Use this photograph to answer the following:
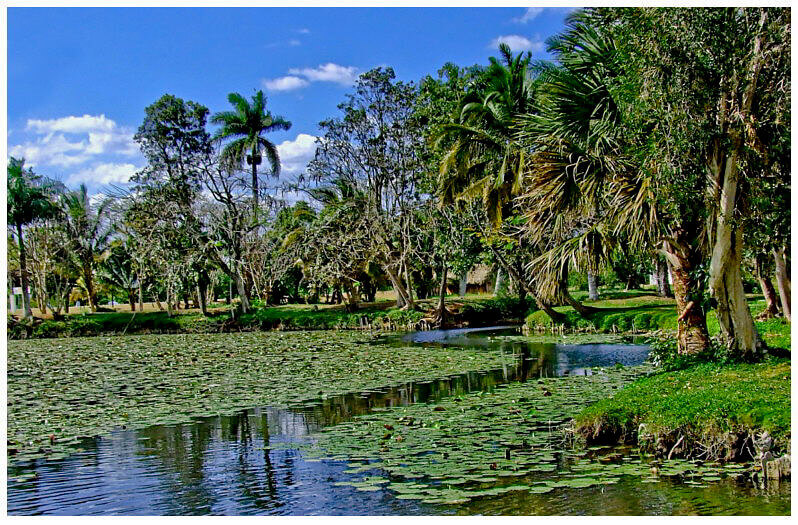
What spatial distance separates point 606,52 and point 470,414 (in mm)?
7019

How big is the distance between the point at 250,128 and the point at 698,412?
32.8m

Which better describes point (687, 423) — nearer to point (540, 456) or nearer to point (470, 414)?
point (540, 456)

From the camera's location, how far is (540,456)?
7.38m

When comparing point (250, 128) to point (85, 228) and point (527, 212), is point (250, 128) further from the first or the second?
point (527, 212)

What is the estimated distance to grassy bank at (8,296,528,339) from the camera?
31828 mm

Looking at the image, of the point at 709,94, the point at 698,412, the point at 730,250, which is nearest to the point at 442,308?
the point at 730,250

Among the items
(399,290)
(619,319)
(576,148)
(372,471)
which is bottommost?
(372,471)

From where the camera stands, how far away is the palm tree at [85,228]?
37469 millimetres

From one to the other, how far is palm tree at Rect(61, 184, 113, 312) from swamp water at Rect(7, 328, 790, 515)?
29587mm

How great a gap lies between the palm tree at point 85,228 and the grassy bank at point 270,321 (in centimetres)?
462

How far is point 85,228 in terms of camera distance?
125 feet

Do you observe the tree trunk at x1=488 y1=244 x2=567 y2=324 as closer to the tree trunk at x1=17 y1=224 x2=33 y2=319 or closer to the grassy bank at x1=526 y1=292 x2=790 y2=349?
the grassy bank at x1=526 y1=292 x2=790 y2=349

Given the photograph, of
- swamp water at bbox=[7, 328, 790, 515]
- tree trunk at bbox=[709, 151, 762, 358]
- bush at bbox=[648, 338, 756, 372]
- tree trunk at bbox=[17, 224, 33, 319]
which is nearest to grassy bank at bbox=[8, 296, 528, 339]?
tree trunk at bbox=[17, 224, 33, 319]

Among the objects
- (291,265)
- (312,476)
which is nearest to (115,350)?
(291,265)
